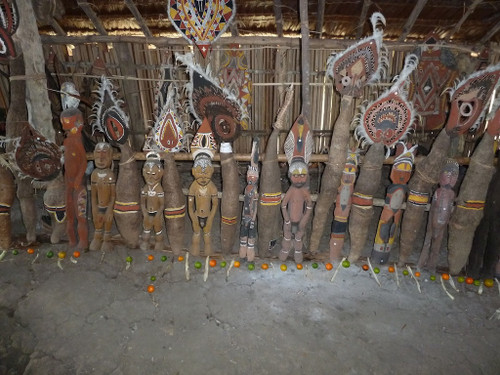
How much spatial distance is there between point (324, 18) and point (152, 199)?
3.21m

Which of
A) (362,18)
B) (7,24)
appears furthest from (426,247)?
(7,24)

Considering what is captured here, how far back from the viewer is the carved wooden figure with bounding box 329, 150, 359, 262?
9.05 ft

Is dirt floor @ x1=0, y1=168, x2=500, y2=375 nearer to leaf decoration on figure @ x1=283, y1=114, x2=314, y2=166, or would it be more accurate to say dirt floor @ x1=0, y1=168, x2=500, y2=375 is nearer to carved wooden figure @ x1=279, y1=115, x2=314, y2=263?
carved wooden figure @ x1=279, y1=115, x2=314, y2=263

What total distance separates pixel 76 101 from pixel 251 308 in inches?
97.5

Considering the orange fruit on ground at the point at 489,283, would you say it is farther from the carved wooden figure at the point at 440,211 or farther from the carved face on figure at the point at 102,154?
the carved face on figure at the point at 102,154

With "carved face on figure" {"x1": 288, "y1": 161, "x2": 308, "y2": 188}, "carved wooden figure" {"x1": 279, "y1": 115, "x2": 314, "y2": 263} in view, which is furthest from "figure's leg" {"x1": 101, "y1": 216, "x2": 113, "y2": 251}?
"carved face on figure" {"x1": 288, "y1": 161, "x2": 308, "y2": 188}

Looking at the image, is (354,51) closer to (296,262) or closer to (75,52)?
(296,262)

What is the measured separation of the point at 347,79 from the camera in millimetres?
2520

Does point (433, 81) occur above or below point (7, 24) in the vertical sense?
below

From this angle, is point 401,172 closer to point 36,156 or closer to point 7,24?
point 36,156

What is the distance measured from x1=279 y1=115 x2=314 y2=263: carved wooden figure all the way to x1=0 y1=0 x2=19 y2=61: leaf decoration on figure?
8.74 ft

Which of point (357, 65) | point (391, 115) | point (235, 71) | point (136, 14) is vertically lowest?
point (391, 115)

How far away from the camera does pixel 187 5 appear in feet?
10.4

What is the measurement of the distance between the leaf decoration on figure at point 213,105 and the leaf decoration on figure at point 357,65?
2.90 ft
